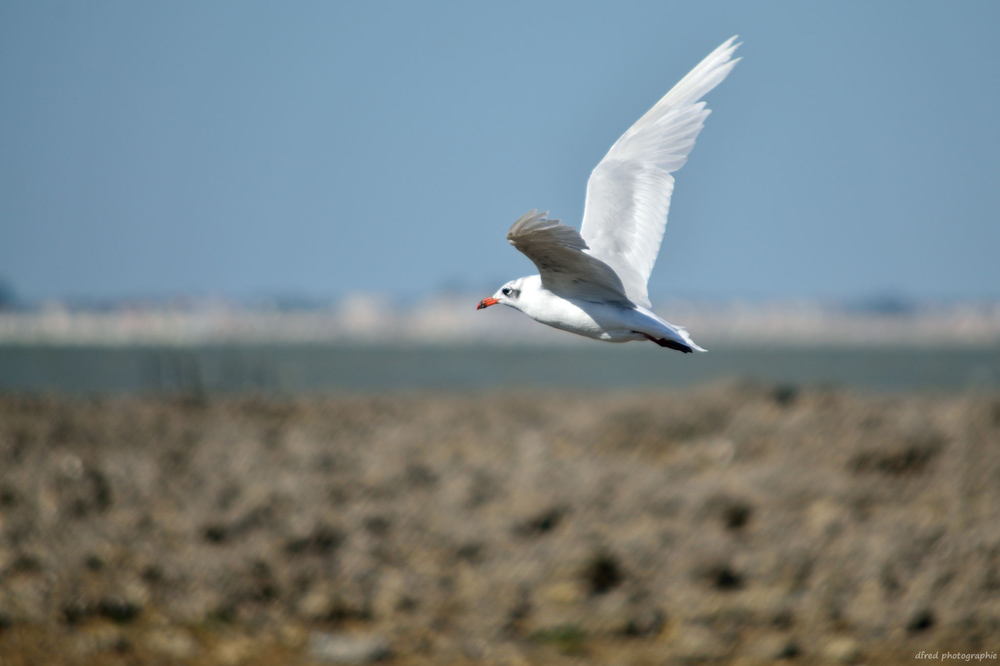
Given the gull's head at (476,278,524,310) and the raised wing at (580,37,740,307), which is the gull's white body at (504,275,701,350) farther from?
the raised wing at (580,37,740,307)

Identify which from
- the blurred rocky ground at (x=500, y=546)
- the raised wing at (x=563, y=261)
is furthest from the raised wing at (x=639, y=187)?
the blurred rocky ground at (x=500, y=546)

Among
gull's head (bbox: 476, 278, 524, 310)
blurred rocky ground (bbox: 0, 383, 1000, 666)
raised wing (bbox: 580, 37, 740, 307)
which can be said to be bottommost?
blurred rocky ground (bbox: 0, 383, 1000, 666)

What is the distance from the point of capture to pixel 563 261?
7.52 m

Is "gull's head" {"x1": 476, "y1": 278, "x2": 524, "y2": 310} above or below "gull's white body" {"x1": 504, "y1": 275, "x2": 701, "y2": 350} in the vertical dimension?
above

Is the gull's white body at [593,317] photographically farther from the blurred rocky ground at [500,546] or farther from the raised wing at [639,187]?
the blurred rocky ground at [500,546]

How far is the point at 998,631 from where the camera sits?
1093 cm

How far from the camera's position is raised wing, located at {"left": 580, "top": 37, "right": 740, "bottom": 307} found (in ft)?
27.6

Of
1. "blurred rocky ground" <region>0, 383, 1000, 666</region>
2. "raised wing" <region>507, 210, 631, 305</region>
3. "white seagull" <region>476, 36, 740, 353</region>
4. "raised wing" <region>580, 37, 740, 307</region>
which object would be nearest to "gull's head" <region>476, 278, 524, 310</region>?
"white seagull" <region>476, 36, 740, 353</region>

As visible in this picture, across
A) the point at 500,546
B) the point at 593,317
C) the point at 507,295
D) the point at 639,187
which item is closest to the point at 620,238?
the point at 639,187

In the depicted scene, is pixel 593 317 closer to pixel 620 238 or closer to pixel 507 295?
pixel 507 295

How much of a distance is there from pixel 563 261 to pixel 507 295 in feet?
2.46

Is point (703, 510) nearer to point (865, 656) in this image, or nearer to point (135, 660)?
point (865, 656)

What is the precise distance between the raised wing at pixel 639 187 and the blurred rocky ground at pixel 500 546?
4.06 meters

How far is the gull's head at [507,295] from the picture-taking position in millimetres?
8062
